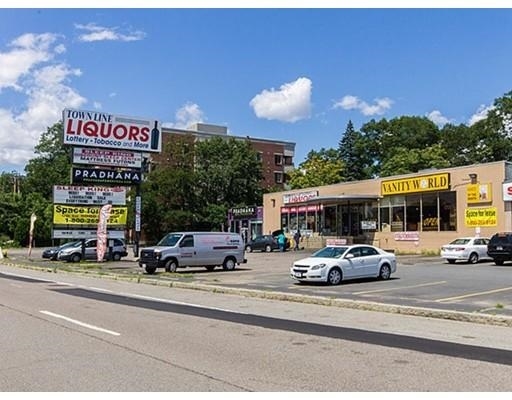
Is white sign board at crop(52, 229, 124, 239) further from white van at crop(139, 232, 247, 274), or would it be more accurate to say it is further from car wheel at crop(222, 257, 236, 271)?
car wheel at crop(222, 257, 236, 271)

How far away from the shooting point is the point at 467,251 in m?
31.7

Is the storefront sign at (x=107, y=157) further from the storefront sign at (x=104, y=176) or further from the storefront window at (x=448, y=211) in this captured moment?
the storefront window at (x=448, y=211)

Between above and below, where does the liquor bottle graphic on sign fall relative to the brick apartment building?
below

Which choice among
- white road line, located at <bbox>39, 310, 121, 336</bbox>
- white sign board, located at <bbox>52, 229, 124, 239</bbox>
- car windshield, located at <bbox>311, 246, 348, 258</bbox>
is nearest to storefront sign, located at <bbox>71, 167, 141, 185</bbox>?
white sign board, located at <bbox>52, 229, 124, 239</bbox>

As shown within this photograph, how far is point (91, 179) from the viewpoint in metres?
40.3

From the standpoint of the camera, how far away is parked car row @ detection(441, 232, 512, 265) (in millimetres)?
29891

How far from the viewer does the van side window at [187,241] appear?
93.5 feet

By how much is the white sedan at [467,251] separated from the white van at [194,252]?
10.8 meters

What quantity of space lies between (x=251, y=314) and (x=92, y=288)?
30.8 ft

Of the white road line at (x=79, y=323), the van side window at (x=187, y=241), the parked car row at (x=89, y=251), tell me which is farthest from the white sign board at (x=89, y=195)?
the white road line at (x=79, y=323)

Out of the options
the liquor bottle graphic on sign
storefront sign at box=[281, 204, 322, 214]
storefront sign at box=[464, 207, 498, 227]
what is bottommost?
storefront sign at box=[464, 207, 498, 227]

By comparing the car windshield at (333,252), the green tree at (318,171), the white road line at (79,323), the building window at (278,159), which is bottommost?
the white road line at (79,323)

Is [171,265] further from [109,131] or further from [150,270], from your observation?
[109,131]

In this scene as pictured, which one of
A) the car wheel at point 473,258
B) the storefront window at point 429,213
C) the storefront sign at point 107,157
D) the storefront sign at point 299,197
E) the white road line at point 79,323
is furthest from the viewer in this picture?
the storefront sign at point 299,197
